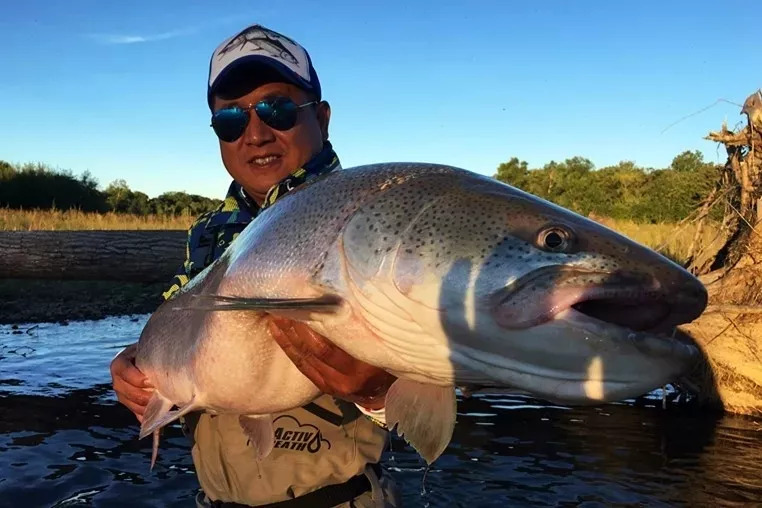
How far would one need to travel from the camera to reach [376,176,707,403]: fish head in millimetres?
1439

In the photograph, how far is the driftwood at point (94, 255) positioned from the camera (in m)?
7.23

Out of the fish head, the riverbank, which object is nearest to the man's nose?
the fish head

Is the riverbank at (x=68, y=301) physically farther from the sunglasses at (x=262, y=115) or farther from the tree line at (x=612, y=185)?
the tree line at (x=612, y=185)

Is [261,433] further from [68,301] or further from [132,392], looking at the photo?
[68,301]

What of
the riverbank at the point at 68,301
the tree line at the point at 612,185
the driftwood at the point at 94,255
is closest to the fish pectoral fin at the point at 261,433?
the driftwood at the point at 94,255

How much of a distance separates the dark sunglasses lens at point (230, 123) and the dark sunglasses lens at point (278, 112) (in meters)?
0.08

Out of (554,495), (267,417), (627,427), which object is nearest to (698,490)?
(554,495)

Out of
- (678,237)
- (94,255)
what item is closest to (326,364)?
(94,255)

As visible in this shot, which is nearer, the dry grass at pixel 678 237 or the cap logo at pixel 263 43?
the cap logo at pixel 263 43

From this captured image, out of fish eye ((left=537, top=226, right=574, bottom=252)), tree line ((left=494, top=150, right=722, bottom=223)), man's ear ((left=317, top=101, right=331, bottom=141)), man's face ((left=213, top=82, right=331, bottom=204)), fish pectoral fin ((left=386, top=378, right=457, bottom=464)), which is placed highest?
tree line ((left=494, top=150, right=722, bottom=223))

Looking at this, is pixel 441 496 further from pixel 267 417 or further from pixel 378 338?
pixel 378 338

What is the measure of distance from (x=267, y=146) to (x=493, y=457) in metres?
3.99

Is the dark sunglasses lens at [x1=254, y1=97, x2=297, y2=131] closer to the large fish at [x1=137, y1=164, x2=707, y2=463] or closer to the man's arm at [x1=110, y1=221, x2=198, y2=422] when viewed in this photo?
the large fish at [x1=137, y1=164, x2=707, y2=463]

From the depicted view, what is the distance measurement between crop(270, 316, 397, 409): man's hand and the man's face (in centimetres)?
123
